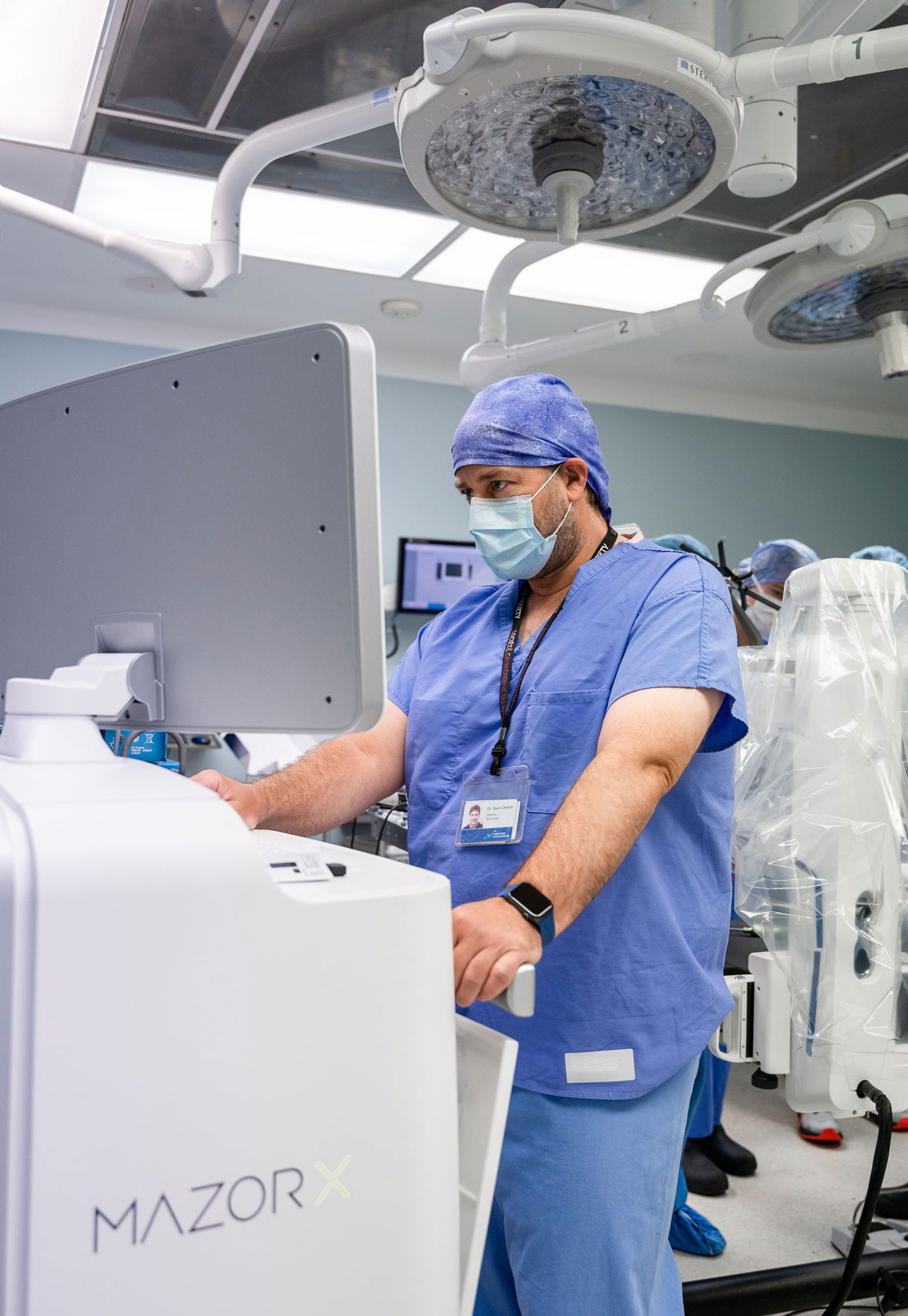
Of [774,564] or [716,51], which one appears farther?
[774,564]

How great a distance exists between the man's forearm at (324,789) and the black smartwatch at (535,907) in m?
0.39

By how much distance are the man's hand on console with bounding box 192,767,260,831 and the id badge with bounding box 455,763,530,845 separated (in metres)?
0.25

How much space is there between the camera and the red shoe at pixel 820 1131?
2822mm

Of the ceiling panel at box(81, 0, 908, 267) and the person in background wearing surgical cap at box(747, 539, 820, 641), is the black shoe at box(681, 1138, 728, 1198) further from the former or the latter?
the ceiling panel at box(81, 0, 908, 267)

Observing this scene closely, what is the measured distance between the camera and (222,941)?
64cm

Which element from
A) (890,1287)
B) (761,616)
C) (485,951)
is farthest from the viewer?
(761,616)

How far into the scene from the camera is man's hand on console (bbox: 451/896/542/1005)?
781 mm

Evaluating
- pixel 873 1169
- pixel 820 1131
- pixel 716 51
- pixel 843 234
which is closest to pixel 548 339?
pixel 843 234

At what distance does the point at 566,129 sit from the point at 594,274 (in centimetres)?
274

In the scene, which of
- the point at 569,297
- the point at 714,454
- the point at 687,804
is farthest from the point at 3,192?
the point at 714,454

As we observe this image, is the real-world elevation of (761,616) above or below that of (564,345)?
below

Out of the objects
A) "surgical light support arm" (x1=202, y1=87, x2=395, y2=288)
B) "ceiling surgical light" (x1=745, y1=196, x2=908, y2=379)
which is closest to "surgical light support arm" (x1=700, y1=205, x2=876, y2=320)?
"ceiling surgical light" (x1=745, y1=196, x2=908, y2=379)

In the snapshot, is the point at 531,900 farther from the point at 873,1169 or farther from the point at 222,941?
the point at 873,1169

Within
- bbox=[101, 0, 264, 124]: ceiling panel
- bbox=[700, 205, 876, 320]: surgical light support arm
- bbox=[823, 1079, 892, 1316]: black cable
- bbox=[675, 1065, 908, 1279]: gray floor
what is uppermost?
bbox=[101, 0, 264, 124]: ceiling panel
